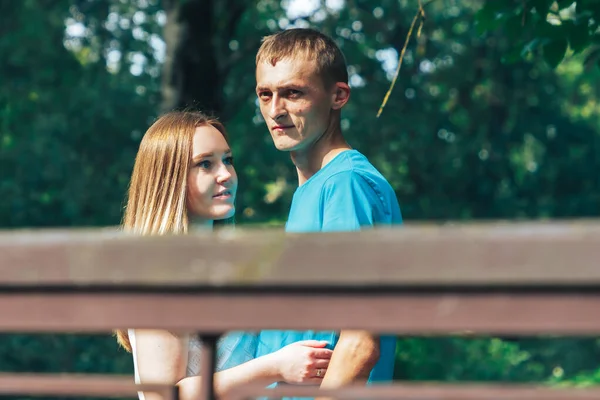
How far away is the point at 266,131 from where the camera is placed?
1709 cm

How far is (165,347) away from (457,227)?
1.50 meters

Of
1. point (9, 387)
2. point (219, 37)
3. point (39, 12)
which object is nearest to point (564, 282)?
point (9, 387)

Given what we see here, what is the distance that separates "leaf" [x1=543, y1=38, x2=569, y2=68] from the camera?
16.9ft

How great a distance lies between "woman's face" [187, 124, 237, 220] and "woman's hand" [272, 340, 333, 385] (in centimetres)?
66

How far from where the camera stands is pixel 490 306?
1319 mm

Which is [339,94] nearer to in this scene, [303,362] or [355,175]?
[355,175]

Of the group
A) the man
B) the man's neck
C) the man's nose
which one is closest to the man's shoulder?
the man

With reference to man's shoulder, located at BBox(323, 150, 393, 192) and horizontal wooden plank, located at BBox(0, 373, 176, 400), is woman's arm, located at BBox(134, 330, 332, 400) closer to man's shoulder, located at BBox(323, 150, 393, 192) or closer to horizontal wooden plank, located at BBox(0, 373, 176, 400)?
man's shoulder, located at BBox(323, 150, 393, 192)

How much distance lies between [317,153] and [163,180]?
47 cm

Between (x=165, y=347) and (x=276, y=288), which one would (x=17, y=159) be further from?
(x=276, y=288)

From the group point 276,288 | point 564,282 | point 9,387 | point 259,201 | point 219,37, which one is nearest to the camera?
point 564,282

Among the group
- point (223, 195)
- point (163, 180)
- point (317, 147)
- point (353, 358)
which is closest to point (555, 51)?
point (317, 147)

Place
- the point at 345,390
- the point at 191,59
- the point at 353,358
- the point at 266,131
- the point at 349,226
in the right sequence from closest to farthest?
the point at 345,390, the point at 353,358, the point at 349,226, the point at 191,59, the point at 266,131

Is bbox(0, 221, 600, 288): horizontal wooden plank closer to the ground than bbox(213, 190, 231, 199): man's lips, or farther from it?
farther from it
